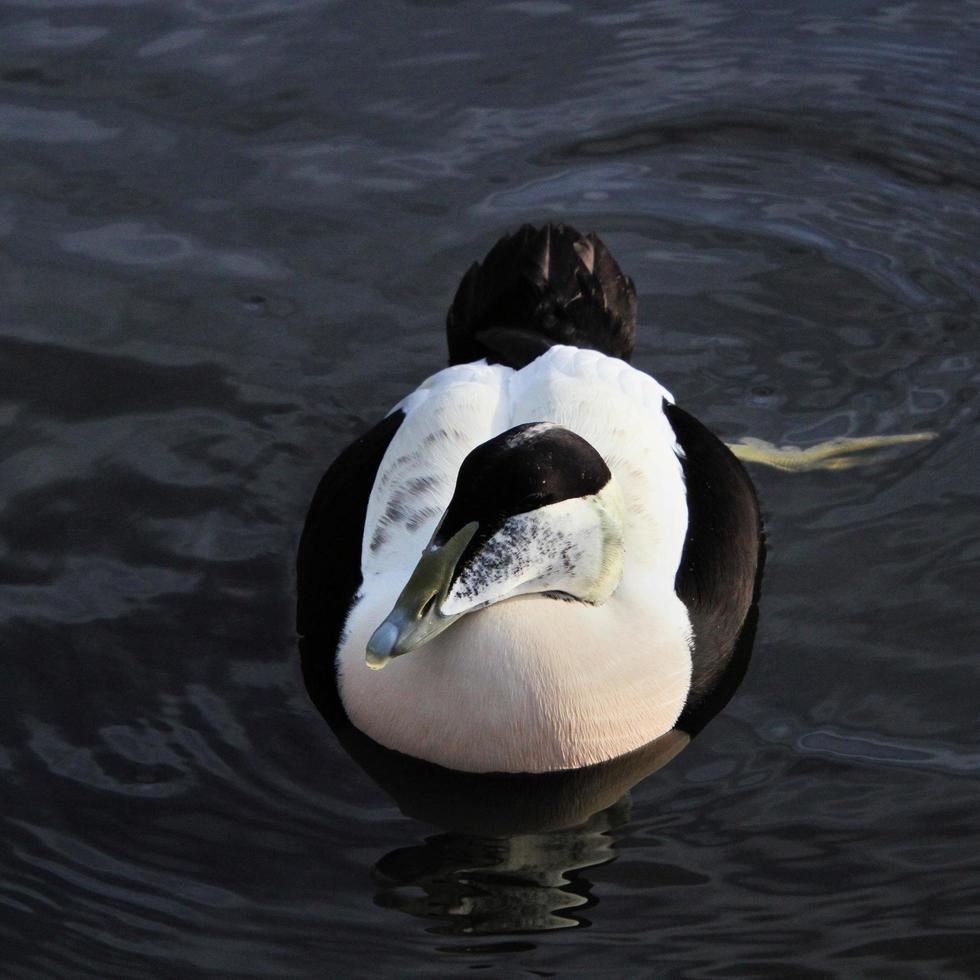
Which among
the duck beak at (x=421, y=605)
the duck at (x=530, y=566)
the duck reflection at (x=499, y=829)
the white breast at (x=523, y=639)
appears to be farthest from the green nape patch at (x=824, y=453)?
the duck beak at (x=421, y=605)

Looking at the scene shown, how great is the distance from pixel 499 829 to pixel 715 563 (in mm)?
838

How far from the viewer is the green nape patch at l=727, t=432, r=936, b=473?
509 cm

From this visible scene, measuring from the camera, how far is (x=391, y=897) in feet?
12.3

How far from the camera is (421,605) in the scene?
370 centimetres

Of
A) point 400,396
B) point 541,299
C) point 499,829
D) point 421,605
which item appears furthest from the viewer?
point 400,396

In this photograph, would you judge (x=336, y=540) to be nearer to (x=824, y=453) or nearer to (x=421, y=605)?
(x=421, y=605)

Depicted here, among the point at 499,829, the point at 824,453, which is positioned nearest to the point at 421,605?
the point at 499,829

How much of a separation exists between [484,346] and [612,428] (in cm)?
69

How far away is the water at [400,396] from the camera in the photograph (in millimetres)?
3729

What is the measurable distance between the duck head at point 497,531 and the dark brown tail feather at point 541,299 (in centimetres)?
124

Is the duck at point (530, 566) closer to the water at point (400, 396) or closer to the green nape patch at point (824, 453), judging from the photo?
the water at point (400, 396)

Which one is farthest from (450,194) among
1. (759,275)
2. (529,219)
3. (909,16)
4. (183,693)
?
(183,693)

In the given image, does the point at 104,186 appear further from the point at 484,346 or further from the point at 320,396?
the point at 484,346

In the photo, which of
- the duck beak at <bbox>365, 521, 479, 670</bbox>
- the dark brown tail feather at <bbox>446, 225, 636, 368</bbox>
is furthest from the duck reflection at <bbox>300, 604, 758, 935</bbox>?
the dark brown tail feather at <bbox>446, 225, 636, 368</bbox>
